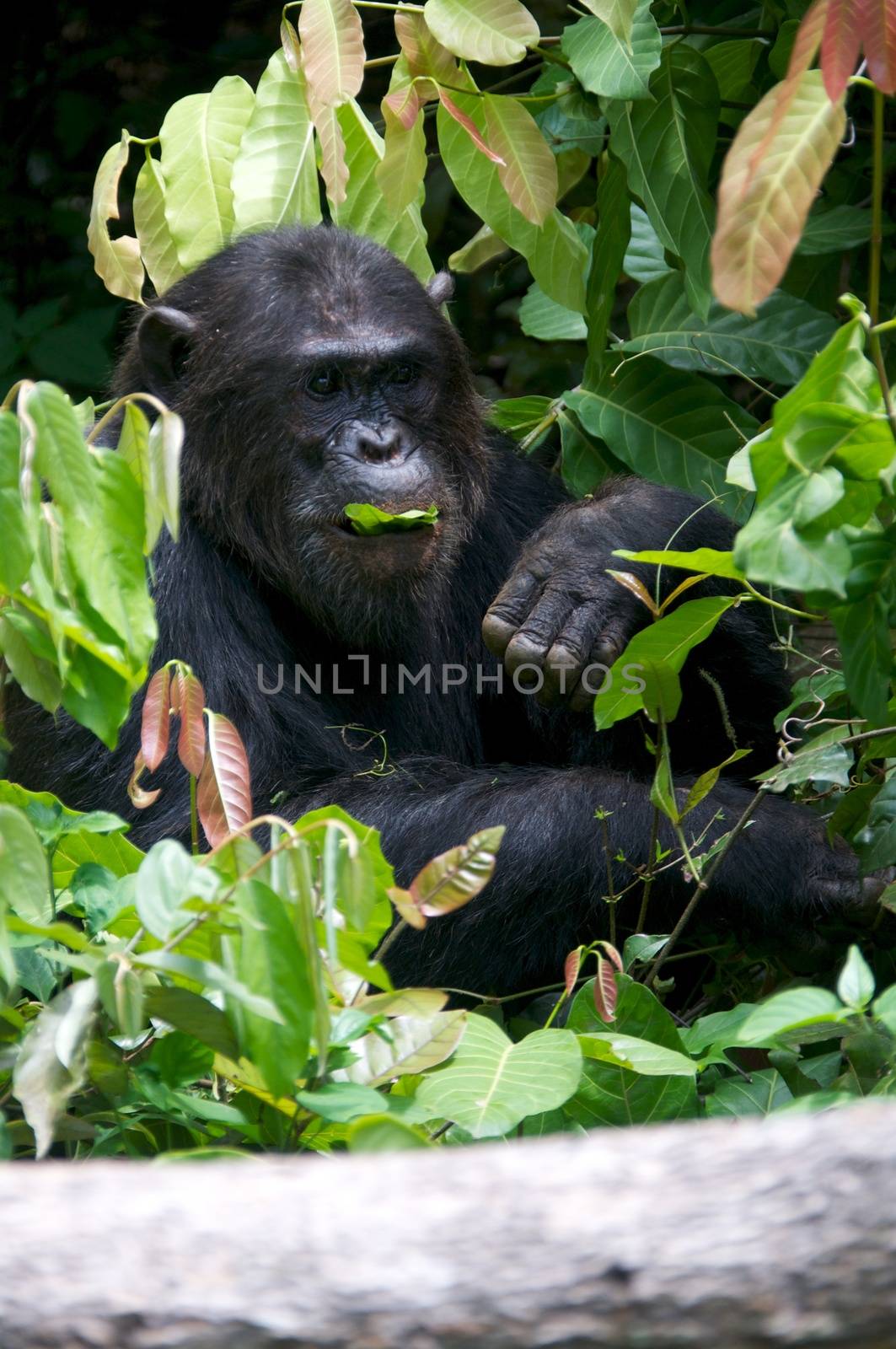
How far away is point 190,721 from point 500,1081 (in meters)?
0.72

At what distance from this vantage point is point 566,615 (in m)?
3.71

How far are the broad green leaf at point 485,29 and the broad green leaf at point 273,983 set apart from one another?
7.02ft

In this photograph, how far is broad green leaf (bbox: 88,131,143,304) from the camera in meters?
4.09

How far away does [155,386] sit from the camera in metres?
4.05

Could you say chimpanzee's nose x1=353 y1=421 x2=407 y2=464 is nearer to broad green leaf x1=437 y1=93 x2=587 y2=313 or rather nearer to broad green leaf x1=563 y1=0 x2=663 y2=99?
broad green leaf x1=437 y1=93 x2=587 y2=313

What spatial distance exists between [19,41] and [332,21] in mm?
4605

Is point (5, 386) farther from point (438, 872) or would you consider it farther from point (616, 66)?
point (438, 872)

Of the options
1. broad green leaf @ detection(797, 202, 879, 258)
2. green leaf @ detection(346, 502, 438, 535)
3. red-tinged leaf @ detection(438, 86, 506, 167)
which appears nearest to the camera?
red-tinged leaf @ detection(438, 86, 506, 167)

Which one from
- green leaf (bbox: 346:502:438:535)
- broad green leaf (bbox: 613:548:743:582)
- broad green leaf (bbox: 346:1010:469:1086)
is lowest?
broad green leaf (bbox: 346:1010:469:1086)

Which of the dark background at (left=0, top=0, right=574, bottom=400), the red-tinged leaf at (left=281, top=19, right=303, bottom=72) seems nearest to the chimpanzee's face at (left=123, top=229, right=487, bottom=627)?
the red-tinged leaf at (left=281, top=19, right=303, bottom=72)

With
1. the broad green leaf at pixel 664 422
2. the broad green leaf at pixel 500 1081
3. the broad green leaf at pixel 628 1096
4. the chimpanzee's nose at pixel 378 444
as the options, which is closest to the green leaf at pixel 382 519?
the chimpanzee's nose at pixel 378 444

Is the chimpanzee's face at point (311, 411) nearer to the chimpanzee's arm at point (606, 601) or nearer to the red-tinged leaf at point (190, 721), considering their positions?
the chimpanzee's arm at point (606, 601)

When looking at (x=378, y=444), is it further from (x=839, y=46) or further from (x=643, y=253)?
(x=839, y=46)

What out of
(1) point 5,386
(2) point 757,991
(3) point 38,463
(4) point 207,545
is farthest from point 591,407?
(1) point 5,386
